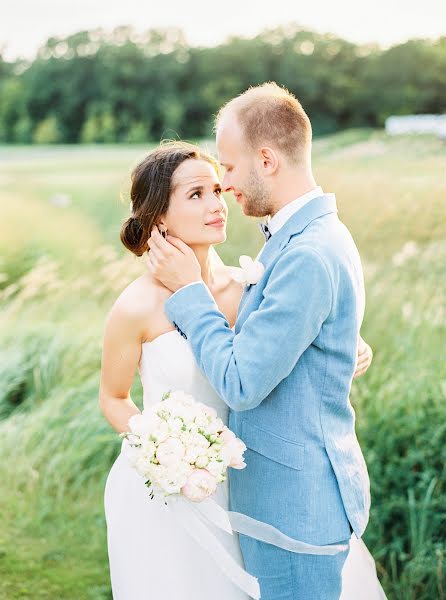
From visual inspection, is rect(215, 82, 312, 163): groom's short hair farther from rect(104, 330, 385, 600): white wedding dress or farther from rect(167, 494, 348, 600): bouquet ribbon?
rect(167, 494, 348, 600): bouquet ribbon

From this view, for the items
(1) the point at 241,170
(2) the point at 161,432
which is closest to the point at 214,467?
(2) the point at 161,432

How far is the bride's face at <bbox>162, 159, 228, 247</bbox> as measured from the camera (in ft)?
8.63

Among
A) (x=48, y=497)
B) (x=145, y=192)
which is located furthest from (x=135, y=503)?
(x=48, y=497)

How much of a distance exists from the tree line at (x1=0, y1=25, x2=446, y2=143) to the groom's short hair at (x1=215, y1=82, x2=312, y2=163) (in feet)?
12.6

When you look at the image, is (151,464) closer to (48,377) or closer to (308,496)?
(308,496)

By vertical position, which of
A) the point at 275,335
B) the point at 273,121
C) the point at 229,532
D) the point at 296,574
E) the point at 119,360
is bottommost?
the point at 296,574

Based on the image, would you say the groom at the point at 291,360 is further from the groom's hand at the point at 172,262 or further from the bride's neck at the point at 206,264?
the bride's neck at the point at 206,264

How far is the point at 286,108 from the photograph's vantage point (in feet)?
7.51

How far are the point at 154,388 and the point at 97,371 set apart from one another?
2.46 m

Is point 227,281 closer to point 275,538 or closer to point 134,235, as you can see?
point 134,235

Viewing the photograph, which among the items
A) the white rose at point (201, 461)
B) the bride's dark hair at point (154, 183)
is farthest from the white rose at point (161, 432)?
the bride's dark hair at point (154, 183)

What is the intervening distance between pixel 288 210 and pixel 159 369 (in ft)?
2.43

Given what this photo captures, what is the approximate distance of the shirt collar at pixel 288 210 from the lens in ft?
7.54

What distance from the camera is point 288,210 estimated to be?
2.30 m
